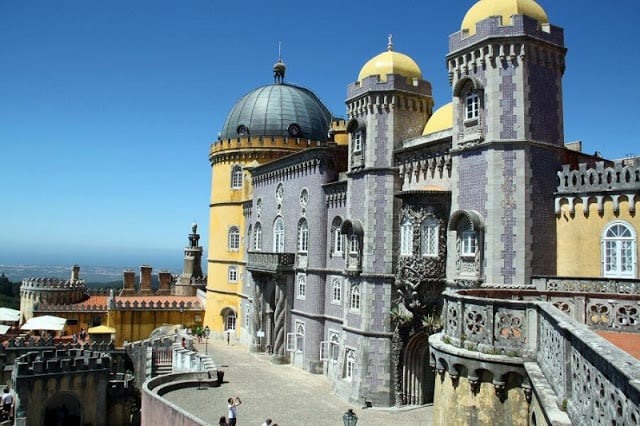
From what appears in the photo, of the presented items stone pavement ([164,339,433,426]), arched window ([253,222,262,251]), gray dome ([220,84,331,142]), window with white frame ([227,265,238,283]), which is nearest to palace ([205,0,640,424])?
stone pavement ([164,339,433,426])

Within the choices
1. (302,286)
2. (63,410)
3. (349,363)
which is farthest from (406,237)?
(63,410)

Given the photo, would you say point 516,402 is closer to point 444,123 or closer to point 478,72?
point 478,72

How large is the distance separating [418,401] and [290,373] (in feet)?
27.8

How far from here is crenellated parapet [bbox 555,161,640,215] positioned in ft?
60.0

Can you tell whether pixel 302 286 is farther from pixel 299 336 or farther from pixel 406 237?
pixel 406 237

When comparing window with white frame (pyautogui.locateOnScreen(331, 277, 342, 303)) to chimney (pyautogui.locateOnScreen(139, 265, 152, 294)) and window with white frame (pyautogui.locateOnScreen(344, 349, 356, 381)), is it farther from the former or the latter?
chimney (pyautogui.locateOnScreen(139, 265, 152, 294))

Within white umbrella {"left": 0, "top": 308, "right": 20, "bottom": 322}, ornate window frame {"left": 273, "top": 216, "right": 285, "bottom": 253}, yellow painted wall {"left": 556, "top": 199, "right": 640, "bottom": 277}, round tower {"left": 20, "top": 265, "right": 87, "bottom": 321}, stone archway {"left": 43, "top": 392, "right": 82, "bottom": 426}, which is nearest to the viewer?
yellow painted wall {"left": 556, "top": 199, "right": 640, "bottom": 277}

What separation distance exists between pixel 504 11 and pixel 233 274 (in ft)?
94.3

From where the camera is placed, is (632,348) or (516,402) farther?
(516,402)

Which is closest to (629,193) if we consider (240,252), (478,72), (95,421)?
(478,72)

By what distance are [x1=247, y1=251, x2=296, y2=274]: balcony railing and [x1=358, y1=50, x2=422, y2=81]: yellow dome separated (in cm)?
1165

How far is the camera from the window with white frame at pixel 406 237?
2428 cm

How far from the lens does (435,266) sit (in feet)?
77.0

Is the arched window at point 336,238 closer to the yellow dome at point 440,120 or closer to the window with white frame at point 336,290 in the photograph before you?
the window with white frame at point 336,290
